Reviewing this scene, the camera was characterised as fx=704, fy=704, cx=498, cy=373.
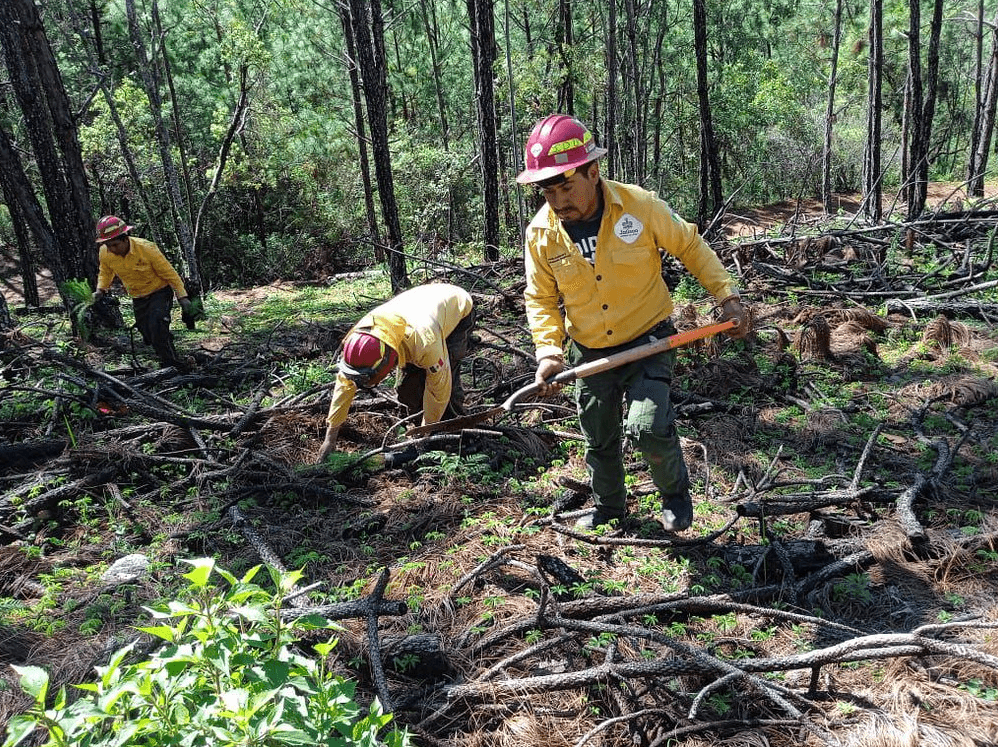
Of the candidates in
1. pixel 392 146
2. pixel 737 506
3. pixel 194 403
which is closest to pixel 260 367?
pixel 194 403

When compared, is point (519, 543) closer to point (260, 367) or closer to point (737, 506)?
point (737, 506)

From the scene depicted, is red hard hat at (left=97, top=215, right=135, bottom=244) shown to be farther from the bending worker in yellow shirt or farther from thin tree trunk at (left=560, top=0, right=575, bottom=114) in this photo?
thin tree trunk at (left=560, top=0, right=575, bottom=114)

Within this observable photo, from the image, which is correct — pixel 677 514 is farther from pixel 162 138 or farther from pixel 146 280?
pixel 162 138

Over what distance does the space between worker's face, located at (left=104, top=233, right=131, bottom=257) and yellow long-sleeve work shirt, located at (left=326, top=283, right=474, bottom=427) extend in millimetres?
4232

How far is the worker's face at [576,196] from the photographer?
3.33 meters

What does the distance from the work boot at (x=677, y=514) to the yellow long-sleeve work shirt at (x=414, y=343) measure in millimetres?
1723

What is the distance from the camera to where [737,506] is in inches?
145

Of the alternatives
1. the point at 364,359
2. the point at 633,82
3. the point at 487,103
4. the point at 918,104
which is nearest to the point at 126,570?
the point at 364,359

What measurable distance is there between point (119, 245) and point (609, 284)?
6.13 metres

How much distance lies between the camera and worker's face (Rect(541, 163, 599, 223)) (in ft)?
10.9

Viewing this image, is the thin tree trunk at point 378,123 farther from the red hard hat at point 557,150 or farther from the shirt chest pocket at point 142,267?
the red hard hat at point 557,150

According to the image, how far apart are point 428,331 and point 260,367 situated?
3.41m

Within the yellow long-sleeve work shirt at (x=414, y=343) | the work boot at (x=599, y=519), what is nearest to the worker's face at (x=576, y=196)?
the yellow long-sleeve work shirt at (x=414, y=343)

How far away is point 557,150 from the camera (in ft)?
10.7
